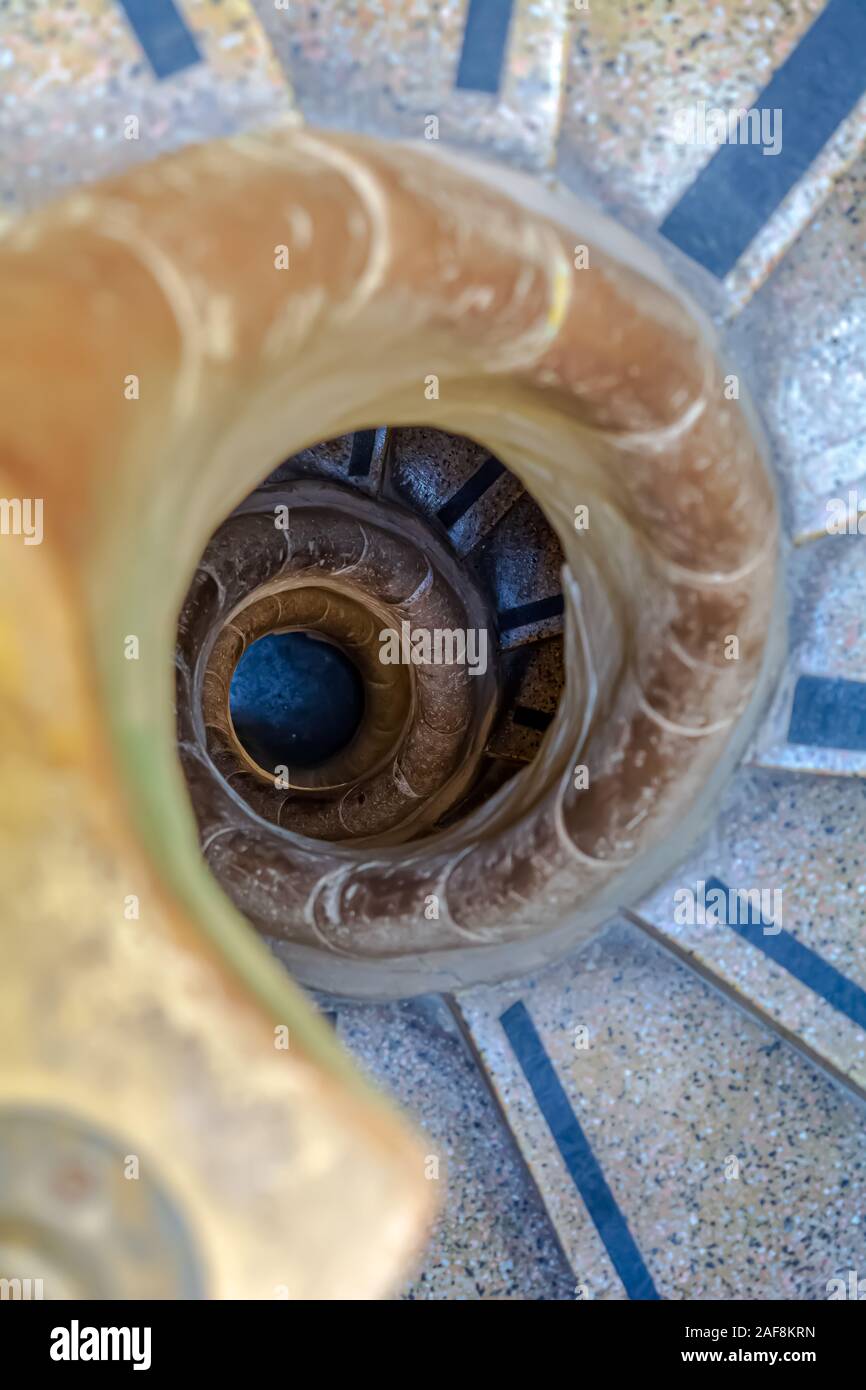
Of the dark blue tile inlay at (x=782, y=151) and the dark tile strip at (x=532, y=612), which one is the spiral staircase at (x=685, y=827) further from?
the dark tile strip at (x=532, y=612)

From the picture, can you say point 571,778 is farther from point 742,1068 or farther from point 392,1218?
point 392,1218

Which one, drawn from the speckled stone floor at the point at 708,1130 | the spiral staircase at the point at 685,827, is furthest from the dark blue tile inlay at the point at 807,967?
the speckled stone floor at the point at 708,1130

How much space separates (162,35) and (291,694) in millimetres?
5897

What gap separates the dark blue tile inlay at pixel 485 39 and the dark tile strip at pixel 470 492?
2.76m

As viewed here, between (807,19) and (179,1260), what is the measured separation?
270 cm

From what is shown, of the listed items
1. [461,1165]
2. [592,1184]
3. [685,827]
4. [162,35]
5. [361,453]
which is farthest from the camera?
[361,453]

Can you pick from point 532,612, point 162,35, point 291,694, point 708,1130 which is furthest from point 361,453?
point 708,1130

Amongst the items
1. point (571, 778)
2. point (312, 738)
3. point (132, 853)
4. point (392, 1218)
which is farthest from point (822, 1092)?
point (312, 738)

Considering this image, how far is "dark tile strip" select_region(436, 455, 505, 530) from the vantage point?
5.02 meters

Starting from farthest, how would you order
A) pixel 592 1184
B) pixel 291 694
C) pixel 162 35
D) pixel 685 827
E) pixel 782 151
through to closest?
pixel 291 694, pixel 592 1184, pixel 685 827, pixel 782 151, pixel 162 35

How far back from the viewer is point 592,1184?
2.85 meters

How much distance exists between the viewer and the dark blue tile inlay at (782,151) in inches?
92.7

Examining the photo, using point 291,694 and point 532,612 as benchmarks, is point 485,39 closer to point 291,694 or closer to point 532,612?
point 532,612

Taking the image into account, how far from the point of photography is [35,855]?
1054mm
